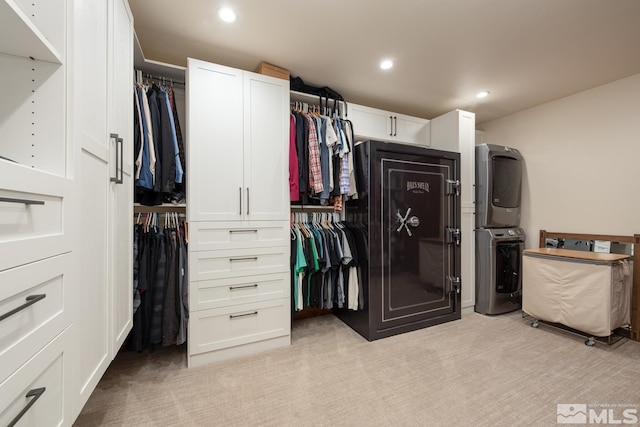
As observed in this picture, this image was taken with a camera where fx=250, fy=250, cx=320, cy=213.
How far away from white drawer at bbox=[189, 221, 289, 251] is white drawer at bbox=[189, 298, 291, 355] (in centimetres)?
48

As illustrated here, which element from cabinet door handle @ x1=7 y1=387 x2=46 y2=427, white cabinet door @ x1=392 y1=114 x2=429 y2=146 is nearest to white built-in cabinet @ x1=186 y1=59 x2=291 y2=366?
cabinet door handle @ x1=7 y1=387 x2=46 y2=427

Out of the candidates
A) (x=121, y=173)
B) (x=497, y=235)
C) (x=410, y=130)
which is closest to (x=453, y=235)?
(x=497, y=235)

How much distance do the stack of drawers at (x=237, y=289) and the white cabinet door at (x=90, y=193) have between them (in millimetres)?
692

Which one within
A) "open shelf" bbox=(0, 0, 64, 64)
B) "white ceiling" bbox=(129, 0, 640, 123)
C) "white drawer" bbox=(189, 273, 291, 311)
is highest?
"white ceiling" bbox=(129, 0, 640, 123)

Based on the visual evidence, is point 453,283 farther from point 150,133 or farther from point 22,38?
point 22,38

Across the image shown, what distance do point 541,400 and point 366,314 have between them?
122 centimetres

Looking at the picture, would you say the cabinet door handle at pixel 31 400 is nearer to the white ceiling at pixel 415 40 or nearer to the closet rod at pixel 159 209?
the closet rod at pixel 159 209

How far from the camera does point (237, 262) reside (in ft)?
6.48

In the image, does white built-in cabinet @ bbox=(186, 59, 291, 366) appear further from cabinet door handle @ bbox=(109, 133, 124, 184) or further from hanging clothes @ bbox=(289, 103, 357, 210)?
cabinet door handle @ bbox=(109, 133, 124, 184)

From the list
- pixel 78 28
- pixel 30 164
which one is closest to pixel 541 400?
pixel 30 164

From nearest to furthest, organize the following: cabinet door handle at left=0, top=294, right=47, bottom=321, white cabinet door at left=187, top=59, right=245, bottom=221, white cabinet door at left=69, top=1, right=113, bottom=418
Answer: cabinet door handle at left=0, top=294, right=47, bottom=321 < white cabinet door at left=69, top=1, right=113, bottom=418 < white cabinet door at left=187, top=59, right=245, bottom=221

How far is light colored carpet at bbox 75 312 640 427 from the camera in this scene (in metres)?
1.39

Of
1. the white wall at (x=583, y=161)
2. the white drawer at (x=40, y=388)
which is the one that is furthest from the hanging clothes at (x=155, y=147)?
Answer: the white wall at (x=583, y=161)

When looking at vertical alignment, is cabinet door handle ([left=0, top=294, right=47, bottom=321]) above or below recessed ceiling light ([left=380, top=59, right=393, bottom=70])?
below
